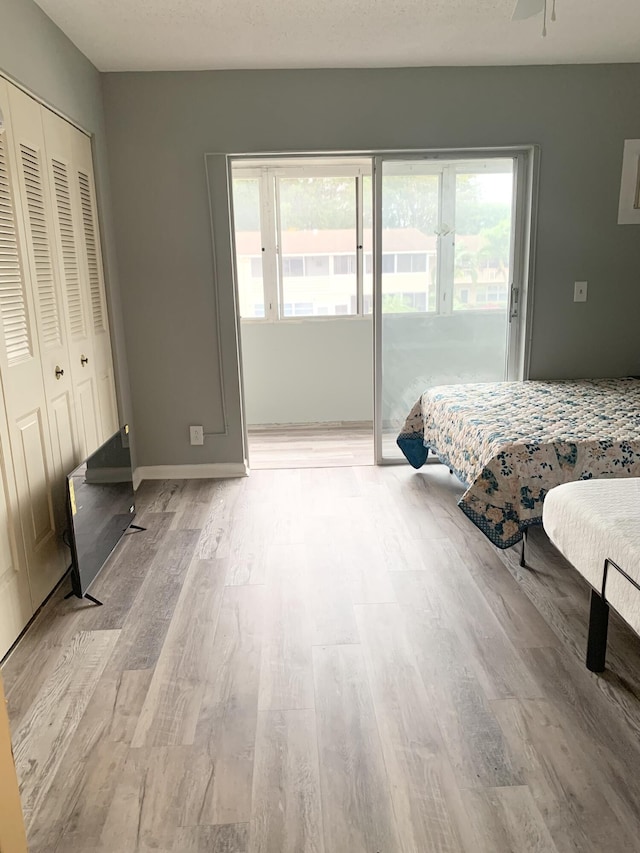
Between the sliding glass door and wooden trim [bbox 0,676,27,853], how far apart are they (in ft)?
10.8

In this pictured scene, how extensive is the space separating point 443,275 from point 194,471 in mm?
2049

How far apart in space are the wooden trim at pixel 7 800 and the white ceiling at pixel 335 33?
2833mm

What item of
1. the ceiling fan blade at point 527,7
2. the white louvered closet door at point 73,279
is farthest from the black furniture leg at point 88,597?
the ceiling fan blade at point 527,7

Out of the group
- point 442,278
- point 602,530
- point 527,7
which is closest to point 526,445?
point 602,530

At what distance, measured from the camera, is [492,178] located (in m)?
3.79

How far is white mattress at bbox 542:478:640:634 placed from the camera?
1.62m

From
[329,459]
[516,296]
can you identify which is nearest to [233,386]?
[329,459]

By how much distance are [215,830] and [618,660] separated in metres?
1.36

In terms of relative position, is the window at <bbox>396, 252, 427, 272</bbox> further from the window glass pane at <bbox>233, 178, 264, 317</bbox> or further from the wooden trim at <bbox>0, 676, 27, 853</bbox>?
the wooden trim at <bbox>0, 676, 27, 853</bbox>

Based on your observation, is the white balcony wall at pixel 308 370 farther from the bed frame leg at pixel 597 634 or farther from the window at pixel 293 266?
the bed frame leg at pixel 597 634

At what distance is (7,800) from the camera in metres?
0.96

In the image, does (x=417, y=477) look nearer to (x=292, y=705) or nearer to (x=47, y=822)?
(x=292, y=705)

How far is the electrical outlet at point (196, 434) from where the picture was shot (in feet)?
12.9

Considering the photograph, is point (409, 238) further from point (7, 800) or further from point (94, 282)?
point (7, 800)
